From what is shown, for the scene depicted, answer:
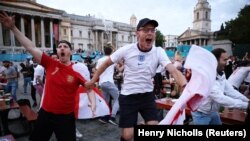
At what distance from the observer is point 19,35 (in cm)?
312

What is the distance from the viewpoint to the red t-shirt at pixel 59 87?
Result: 3331 mm

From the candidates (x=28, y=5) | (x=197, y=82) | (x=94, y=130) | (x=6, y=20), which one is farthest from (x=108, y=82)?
(x=28, y=5)

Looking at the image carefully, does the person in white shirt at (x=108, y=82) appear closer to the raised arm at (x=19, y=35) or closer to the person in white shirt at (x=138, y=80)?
the person in white shirt at (x=138, y=80)

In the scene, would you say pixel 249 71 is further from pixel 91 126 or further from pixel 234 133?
pixel 234 133

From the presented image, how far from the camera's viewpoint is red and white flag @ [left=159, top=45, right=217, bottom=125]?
6.56 feet

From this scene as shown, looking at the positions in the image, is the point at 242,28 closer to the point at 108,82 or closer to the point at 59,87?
the point at 108,82

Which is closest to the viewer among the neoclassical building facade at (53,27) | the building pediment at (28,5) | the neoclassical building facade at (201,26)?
the building pediment at (28,5)

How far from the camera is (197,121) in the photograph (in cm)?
362

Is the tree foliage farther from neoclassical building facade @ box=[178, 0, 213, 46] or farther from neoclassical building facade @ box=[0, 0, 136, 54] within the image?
neoclassical building facade @ box=[178, 0, 213, 46]

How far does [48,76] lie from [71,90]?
0.38 m

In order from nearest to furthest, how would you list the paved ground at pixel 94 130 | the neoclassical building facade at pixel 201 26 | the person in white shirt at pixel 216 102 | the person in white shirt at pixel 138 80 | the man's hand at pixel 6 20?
the man's hand at pixel 6 20 → the person in white shirt at pixel 216 102 → the person in white shirt at pixel 138 80 → the paved ground at pixel 94 130 → the neoclassical building facade at pixel 201 26

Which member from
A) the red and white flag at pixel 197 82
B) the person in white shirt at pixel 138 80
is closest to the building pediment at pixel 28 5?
the person in white shirt at pixel 138 80

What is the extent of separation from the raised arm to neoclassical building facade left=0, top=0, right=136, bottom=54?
38782 mm

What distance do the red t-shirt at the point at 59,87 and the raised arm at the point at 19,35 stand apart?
0.13 m
